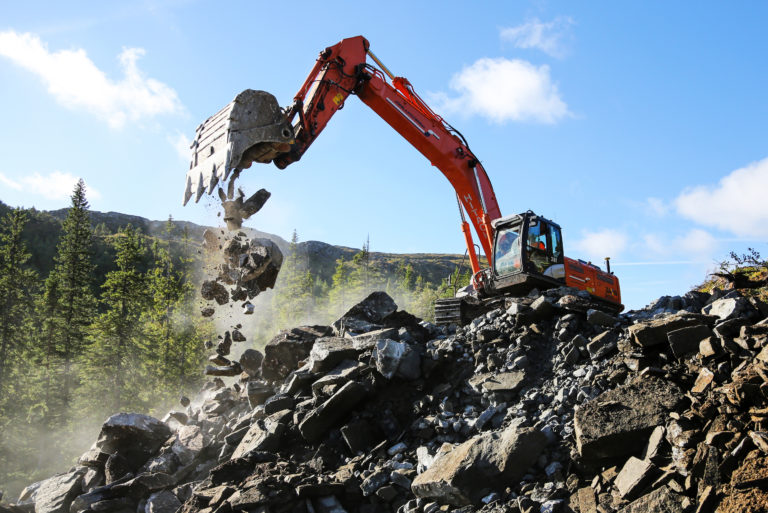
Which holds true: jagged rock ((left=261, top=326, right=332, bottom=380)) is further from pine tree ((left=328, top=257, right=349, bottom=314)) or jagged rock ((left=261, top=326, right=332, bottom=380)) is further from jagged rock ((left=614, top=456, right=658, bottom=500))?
pine tree ((left=328, top=257, right=349, bottom=314))

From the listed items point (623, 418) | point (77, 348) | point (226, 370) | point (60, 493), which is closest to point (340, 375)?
point (226, 370)

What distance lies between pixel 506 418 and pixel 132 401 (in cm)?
2428

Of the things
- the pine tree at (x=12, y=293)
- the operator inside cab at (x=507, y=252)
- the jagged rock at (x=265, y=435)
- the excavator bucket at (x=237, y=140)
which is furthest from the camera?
the pine tree at (x=12, y=293)

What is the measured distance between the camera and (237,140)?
831 cm

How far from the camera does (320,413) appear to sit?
7.95 metres

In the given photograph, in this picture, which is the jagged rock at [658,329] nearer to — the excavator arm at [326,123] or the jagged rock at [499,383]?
the jagged rock at [499,383]

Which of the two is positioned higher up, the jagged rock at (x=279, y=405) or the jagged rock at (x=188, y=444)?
the jagged rock at (x=279, y=405)

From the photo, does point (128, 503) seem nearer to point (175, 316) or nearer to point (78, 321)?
point (78, 321)

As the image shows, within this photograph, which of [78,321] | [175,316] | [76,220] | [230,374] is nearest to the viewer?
[230,374]

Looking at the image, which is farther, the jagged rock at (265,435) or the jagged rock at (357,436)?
the jagged rock at (265,435)

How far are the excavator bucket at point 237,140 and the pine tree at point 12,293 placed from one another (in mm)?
21504

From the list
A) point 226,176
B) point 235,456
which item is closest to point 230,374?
point 235,456

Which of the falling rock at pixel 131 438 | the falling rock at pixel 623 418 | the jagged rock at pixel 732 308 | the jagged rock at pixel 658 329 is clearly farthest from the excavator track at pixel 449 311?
the falling rock at pixel 131 438

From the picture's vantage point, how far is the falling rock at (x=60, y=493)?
9.13 metres
